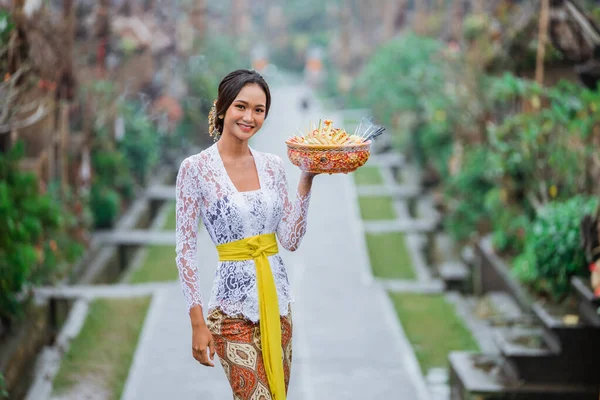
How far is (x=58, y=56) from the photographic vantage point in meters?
9.50

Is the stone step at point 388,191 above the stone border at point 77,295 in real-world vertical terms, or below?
below

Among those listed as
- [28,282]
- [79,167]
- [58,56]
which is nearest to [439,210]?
[79,167]

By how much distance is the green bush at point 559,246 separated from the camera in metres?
7.29

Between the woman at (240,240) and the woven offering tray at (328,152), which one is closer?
the woven offering tray at (328,152)

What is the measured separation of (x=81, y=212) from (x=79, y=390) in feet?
17.0

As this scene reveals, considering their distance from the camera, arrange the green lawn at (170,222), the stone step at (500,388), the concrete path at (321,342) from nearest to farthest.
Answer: the stone step at (500,388), the concrete path at (321,342), the green lawn at (170,222)

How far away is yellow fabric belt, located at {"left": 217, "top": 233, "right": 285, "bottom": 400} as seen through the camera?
4.04 metres

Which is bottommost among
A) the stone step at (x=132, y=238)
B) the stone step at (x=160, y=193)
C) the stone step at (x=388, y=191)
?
the stone step at (x=388, y=191)

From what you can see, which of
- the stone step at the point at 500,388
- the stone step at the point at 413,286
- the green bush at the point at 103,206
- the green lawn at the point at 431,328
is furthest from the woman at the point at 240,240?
the green bush at the point at 103,206

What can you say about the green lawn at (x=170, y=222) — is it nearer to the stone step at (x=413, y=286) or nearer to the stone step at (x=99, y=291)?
the stone step at (x=99, y=291)

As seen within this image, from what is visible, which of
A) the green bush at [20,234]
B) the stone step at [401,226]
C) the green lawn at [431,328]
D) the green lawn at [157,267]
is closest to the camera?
the green bush at [20,234]

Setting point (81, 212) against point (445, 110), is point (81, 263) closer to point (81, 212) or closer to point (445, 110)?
point (81, 212)

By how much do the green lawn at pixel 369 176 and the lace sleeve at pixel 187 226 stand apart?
16788 millimetres

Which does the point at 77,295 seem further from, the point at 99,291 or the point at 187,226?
the point at 187,226
